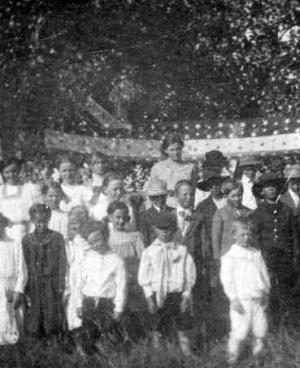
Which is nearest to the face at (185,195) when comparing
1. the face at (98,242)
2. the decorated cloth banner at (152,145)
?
the face at (98,242)

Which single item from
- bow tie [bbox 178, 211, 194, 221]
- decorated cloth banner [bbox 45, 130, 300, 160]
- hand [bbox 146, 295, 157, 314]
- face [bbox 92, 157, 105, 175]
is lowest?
hand [bbox 146, 295, 157, 314]

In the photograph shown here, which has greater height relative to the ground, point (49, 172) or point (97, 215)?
point (49, 172)

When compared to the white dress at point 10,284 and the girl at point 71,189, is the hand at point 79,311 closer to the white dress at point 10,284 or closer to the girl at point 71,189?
the white dress at point 10,284

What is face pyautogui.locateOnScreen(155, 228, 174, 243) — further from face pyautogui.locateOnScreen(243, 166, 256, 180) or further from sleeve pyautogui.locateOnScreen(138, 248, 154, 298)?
face pyautogui.locateOnScreen(243, 166, 256, 180)

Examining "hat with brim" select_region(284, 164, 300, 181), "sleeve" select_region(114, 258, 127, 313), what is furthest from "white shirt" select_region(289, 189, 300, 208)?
"sleeve" select_region(114, 258, 127, 313)

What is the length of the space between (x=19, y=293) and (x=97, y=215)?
1.31 m

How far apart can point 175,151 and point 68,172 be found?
106 cm

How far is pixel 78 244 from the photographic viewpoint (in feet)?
17.4

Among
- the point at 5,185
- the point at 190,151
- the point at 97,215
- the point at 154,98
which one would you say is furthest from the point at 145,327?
the point at 154,98

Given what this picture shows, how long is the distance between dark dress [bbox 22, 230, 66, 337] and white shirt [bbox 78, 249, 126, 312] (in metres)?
0.20

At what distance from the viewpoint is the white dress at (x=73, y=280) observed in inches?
198

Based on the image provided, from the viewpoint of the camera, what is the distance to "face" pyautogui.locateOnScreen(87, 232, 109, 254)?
503 cm

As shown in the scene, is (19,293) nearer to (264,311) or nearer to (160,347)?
(160,347)

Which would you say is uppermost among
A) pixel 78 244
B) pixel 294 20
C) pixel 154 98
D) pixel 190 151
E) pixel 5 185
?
pixel 294 20
